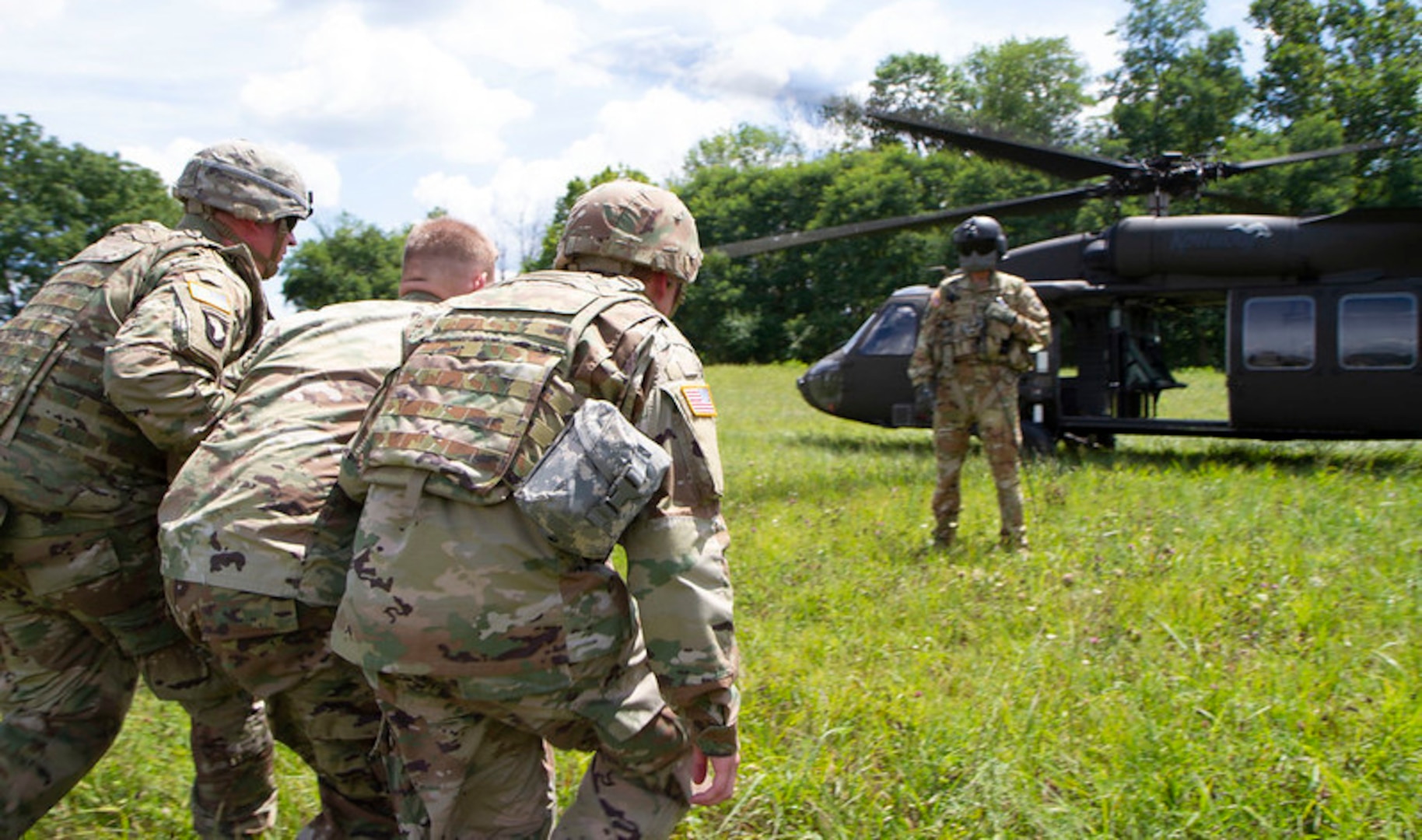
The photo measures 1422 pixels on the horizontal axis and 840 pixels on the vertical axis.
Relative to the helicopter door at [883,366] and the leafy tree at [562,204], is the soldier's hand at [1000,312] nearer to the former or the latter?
the helicopter door at [883,366]

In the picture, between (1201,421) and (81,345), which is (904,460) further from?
(81,345)

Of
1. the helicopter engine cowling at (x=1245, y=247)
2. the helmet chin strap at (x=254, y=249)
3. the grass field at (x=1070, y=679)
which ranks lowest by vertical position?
the grass field at (x=1070, y=679)

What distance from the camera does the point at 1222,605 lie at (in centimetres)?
461

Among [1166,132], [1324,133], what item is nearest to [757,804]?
[1324,133]

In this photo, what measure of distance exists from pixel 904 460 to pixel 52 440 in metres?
→ 7.93

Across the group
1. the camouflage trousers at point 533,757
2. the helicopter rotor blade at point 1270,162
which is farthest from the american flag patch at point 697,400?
the helicopter rotor blade at point 1270,162

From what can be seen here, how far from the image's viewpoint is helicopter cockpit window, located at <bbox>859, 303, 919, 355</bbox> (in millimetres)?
11008

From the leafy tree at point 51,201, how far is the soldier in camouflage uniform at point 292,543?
34361mm

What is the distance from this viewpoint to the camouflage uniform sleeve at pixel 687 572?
2080mm

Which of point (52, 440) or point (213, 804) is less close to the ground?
point (52, 440)

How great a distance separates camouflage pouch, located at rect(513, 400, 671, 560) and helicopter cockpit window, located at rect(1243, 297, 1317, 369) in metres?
8.71

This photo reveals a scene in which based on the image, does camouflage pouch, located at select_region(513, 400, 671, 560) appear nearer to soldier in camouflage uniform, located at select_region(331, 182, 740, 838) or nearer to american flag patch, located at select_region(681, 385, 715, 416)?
soldier in camouflage uniform, located at select_region(331, 182, 740, 838)

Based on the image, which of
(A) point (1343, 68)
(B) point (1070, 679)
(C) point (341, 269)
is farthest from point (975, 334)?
(C) point (341, 269)

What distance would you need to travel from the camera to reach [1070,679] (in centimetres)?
380
